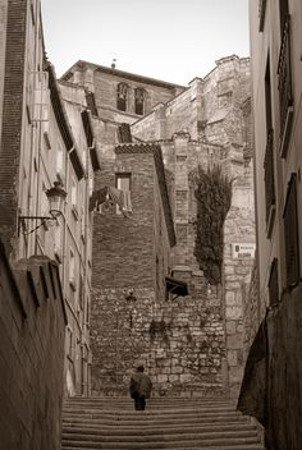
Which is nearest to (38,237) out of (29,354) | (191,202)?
(29,354)

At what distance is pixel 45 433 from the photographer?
1147cm

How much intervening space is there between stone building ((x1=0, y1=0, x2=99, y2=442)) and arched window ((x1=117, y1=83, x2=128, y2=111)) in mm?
47212


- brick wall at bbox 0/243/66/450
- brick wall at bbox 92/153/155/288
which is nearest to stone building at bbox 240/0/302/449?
brick wall at bbox 0/243/66/450

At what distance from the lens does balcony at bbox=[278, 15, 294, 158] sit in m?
9.62

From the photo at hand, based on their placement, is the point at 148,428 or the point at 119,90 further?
the point at 119,90

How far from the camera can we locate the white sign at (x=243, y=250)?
782 inches

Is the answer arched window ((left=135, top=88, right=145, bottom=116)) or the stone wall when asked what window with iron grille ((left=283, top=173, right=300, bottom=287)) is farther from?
arched window ((left=135, top=88, right=145, bottom=116))

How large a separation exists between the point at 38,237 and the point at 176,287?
20459mm

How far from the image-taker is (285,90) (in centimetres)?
1021

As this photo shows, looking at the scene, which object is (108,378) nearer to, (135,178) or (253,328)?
(135,178)

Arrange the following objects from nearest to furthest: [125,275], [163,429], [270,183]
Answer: [270,183], [163,429], [125,275]

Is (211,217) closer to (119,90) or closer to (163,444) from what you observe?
(119,90)

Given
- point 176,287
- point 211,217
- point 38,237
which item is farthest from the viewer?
point 211,217

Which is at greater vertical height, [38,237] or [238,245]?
[38,237]
